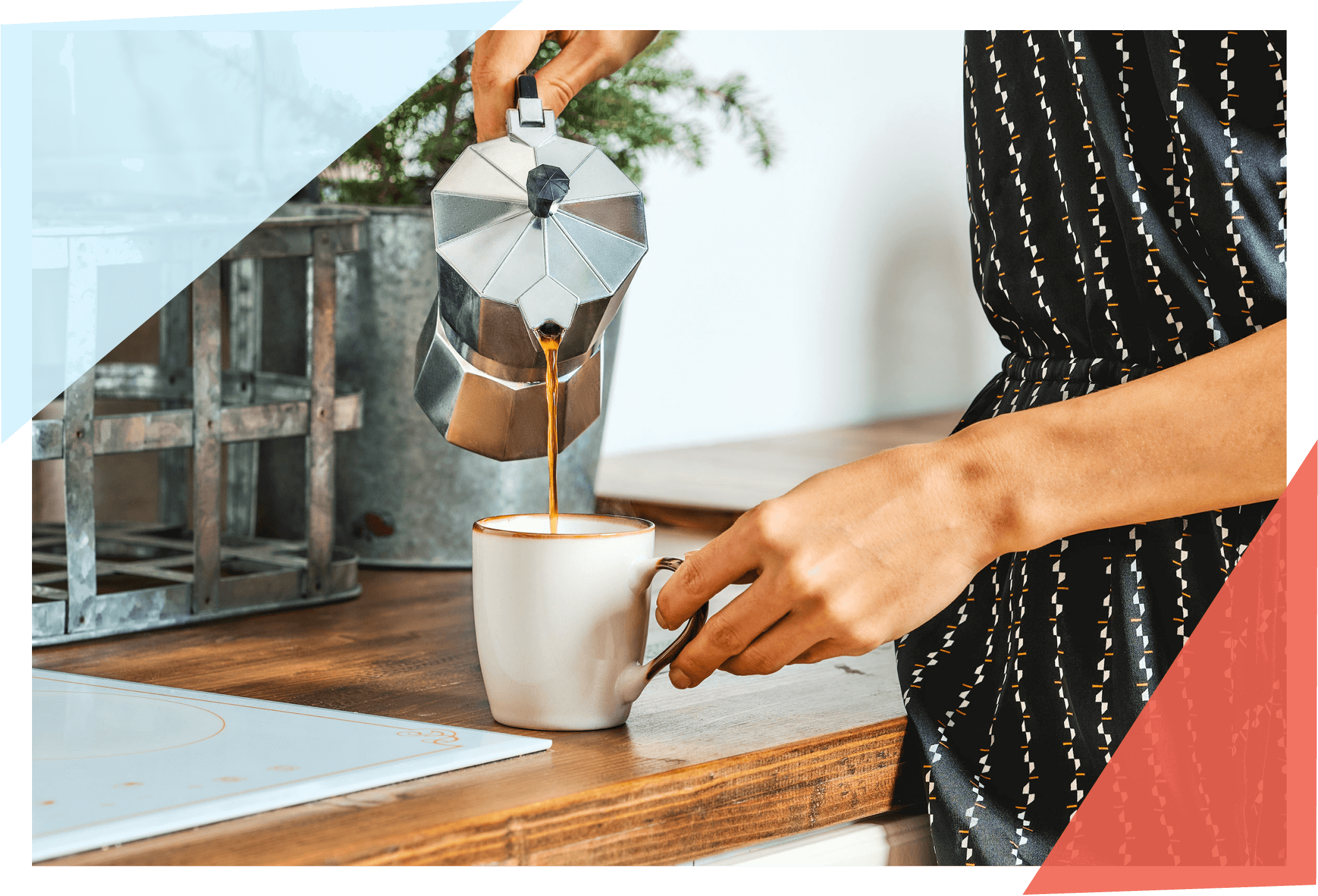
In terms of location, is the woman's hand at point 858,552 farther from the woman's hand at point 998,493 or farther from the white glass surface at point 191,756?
the white glass surface at point 191,756

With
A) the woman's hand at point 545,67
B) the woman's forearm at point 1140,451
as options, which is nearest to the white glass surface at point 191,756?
the woman's forearm at point 1140,451

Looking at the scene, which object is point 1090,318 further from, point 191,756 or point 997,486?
point 191,756

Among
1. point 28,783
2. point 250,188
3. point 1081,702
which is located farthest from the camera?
point 250,188

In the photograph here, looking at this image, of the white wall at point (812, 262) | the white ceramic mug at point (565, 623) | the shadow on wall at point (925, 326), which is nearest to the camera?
the white ceramic mug at point (565, 623)

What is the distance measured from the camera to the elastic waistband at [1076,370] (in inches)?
24.1

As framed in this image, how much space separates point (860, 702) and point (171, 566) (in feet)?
1.52

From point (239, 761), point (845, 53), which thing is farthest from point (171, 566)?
point (845, 53)

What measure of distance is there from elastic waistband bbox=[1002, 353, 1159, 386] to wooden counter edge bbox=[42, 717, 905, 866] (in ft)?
0.60

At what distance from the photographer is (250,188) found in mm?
773

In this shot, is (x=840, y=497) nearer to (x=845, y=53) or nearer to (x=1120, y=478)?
(x=1120, y=478)

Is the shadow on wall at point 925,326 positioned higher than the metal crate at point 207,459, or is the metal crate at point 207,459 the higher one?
the shadow on wall at point 925,326

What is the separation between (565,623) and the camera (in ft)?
1.82

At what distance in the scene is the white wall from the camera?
66.7 inches

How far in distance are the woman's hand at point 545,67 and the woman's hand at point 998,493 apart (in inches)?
11.9
